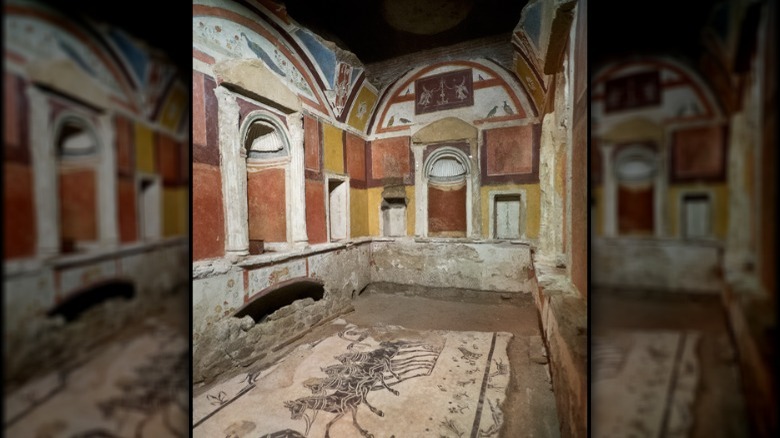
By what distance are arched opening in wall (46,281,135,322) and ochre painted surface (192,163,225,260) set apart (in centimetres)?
368

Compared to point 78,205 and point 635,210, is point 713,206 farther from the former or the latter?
point 78,205

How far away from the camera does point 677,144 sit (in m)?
0.55

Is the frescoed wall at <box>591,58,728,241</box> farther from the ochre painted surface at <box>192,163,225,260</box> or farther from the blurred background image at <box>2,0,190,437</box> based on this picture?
the ochre painted surface at <box>192,163,225,260</box>

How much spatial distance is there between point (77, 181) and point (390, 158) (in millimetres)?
7598

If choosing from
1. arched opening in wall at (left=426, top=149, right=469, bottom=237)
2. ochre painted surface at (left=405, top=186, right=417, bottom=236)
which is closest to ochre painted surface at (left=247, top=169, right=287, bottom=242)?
ochre painted surface at (left=405, top=186, right=417, bottom=236)

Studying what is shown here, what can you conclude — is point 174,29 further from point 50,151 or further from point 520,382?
point 520,382

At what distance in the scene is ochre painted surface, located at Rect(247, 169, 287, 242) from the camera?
216 inches

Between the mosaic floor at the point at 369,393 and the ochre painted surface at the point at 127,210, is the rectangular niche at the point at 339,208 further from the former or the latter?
the ochre painted surface at the point at 127,210

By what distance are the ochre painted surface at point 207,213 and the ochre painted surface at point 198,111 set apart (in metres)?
0.33

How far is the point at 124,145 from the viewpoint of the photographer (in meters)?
0.51

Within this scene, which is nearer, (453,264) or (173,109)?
(173,109)

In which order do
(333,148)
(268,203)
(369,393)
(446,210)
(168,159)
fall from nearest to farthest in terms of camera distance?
1. (168,159)
2. (369,393)
3. (268,203)
4. (333,148)
5. (446,210)

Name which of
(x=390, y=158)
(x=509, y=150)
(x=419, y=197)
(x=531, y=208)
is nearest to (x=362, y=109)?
(x=390, y=158)

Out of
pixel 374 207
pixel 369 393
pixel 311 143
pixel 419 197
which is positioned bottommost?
pixel 369 393
